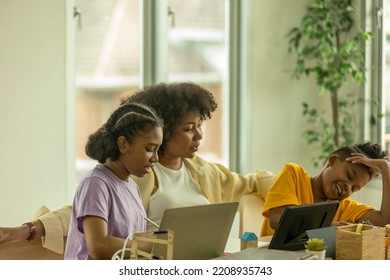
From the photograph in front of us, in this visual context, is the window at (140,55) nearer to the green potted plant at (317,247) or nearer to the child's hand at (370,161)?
the child's hand at (370,161)

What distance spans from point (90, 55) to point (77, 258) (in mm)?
2079

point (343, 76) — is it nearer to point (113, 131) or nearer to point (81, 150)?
point (81, 150)

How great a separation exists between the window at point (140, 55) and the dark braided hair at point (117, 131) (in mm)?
1745

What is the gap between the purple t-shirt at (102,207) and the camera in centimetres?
212

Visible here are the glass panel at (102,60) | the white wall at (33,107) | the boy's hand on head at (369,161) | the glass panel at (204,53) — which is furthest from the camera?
the glass panel at (204,53)

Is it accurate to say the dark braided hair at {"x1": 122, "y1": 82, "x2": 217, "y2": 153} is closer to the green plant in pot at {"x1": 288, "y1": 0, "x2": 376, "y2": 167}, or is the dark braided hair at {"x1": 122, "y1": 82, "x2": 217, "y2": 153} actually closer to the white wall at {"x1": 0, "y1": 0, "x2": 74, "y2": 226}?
the white wall at {"x1": 0, "y1": 0, "x2": 74, "y2": 226}

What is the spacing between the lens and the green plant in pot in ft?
14.7

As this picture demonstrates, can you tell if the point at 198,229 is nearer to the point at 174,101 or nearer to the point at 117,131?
the point at 117,131

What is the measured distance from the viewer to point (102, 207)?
2.12 metres

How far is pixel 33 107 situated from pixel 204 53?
130 cm

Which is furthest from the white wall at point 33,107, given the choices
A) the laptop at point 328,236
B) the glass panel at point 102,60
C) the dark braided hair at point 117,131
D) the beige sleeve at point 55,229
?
the laptop at point 328,236

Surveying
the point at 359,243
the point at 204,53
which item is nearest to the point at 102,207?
the point at 359,243

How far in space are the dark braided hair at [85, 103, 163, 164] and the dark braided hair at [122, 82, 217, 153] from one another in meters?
0.46

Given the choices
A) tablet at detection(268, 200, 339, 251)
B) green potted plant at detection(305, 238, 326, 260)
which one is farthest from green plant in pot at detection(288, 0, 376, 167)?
green potted plant at detection(305, 238, 326, 260)
